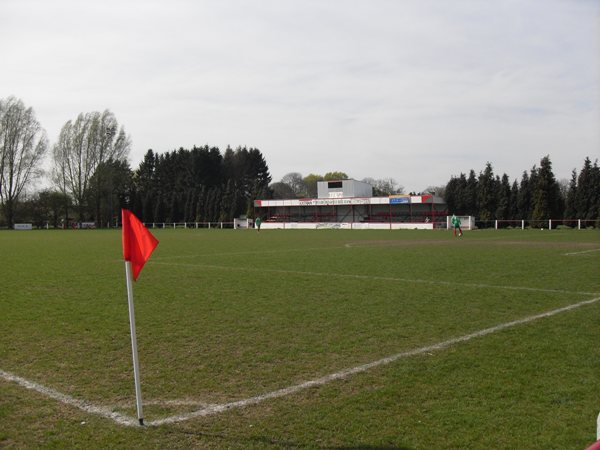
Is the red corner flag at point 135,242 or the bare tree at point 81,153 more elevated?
the bare tree at point 81,153

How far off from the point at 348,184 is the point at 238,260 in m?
55.5

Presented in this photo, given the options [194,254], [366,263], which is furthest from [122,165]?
[366,263]

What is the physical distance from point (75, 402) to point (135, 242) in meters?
1.68

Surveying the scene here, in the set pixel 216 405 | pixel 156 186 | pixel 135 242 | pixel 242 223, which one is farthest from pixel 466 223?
pixel 156 186

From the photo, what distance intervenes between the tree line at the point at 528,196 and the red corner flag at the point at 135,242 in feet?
178

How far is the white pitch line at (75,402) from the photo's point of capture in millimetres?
4686

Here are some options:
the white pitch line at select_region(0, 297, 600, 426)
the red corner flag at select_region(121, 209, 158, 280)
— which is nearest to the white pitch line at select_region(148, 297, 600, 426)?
the white pitch line at select_region(0, 297, 600, 426)

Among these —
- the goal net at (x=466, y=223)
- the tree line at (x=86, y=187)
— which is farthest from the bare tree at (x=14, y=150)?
the goal net at (x=466, y=223)

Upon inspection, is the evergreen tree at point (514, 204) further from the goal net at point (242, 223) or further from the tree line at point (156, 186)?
the goal net at point (242, 223)

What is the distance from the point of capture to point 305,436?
429 cm

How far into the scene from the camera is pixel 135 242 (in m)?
5.00

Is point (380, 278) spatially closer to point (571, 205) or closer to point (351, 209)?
point (571, 205)

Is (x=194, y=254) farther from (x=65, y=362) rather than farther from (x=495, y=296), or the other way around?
(x=65, y=362)

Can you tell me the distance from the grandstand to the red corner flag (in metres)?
54.6
